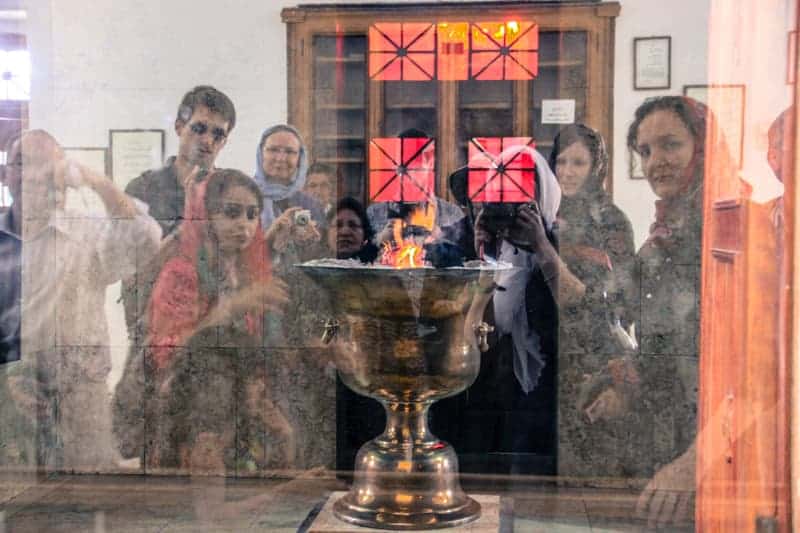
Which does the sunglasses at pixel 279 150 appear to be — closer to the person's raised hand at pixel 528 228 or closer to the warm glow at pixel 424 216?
A: the warm glow at pixel 424 216

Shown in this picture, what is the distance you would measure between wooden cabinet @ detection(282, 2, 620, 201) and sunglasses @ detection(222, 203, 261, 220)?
1.06 feet

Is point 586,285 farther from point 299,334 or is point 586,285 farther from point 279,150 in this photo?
point 279,150

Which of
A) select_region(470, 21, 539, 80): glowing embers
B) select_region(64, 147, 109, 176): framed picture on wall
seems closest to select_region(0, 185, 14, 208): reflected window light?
select_region(64, 147, 109, 176): framed picture on wall

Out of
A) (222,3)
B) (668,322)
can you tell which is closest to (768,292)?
(668,322)

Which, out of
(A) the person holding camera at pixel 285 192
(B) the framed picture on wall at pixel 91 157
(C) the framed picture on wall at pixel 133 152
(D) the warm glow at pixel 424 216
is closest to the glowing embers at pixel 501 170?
(D) the warm glow at pixel 424 216

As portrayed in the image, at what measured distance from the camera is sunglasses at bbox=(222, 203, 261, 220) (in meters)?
4.40

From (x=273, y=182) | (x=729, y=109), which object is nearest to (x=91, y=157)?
(x=273, y=182)

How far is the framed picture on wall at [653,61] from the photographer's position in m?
4.10

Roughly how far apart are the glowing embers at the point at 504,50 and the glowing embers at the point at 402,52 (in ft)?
0.52

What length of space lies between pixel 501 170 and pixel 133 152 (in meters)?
1.40

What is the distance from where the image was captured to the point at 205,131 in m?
4.36

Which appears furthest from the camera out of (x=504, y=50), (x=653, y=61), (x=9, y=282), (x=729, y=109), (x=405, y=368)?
(x=9, y=282)

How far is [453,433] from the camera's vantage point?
4.33 m

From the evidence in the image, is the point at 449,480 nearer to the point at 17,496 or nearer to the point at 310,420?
the point at 310,420
